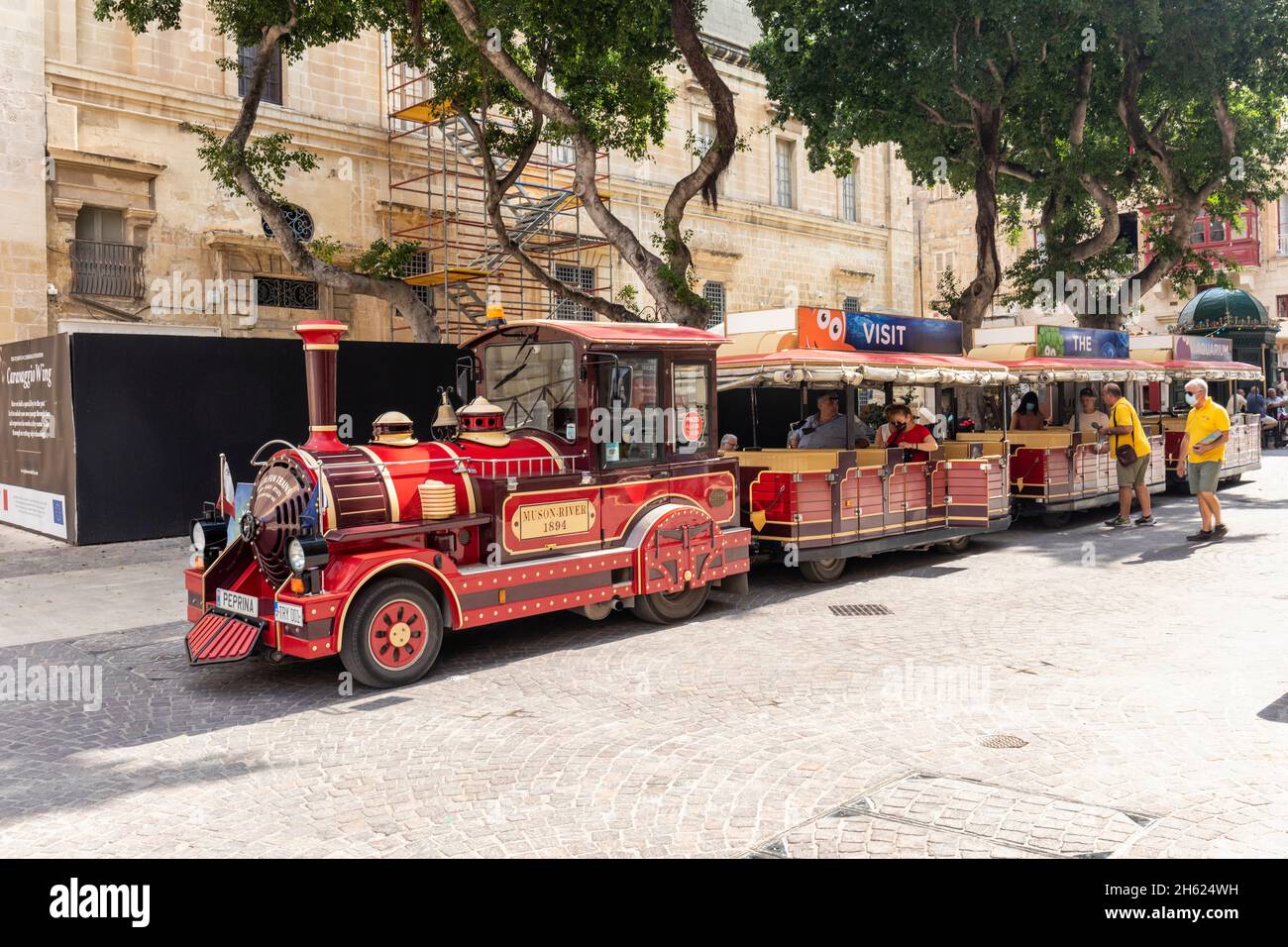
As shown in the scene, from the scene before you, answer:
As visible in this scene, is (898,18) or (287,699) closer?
(287,699)

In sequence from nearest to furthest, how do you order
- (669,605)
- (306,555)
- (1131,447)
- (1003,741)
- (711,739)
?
(1003,741), (711,739), (306,555), (669,605), (1131,447)

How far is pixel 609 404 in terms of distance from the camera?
9062 mm

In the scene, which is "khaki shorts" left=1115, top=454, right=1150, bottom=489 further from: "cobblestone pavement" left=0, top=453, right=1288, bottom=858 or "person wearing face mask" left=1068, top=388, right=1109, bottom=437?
"cobblestone pavement" left=0, top=453, right=1288, bottom=858

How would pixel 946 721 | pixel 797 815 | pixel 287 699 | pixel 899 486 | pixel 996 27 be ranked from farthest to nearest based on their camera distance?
1. pixel 996 27
2. pixel 899 486
3. pixel 287 699
4. pixel 946 721
5. pixel 797 815

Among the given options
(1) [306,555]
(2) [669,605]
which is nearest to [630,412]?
(2) [669,605]

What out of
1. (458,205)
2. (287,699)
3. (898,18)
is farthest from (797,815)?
(458,205)

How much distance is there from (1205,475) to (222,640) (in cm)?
1239

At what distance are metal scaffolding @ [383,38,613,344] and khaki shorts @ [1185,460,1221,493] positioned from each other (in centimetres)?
1397

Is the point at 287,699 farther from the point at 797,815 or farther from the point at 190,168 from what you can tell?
the point at 190,168

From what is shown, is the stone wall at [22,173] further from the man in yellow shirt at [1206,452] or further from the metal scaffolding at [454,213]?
the man in yellow shirt at [1206,452]

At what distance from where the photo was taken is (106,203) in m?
19.5

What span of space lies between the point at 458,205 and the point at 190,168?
239 inches

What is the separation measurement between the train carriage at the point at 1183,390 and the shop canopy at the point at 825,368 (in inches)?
345

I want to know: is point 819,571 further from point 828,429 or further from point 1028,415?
point 1028,415
